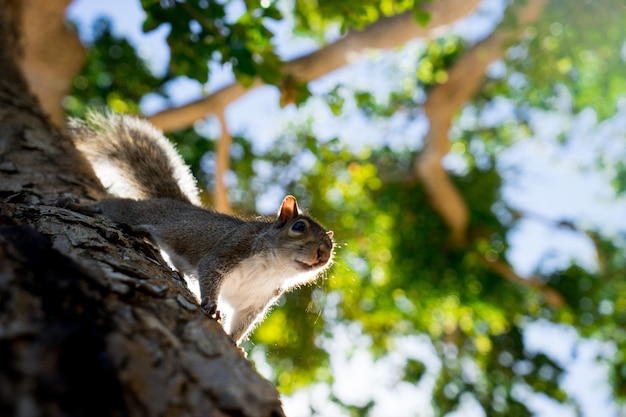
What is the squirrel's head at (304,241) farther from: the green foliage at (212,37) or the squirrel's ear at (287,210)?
the green foliage at (212,37)

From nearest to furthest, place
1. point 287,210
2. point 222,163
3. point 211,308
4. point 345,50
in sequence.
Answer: point 211,308 → point 287,210 → point 345,50 → point 222,163

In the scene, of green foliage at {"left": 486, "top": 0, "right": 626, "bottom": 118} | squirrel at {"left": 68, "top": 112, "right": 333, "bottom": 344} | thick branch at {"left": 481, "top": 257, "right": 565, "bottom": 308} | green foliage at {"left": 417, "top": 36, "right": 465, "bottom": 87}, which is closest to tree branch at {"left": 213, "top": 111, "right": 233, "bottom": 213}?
green foliage at {"left": 417, "top": 36, "right": 465, "bottom": 87}

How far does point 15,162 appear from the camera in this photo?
258 centimetres

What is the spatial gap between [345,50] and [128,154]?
3801 millimetres

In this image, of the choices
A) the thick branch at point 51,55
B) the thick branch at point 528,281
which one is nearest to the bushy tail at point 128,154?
the thick branch at point 51,55

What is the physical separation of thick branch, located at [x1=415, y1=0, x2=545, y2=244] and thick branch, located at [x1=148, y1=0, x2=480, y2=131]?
38.8 inches

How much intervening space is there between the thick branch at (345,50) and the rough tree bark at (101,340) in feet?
16.5

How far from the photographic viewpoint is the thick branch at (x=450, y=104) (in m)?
7.33

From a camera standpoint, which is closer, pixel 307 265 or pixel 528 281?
pixel 307 265

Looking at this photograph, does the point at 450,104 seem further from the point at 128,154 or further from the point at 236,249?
the point at 236,249

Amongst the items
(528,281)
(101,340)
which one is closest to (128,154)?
(101,340)

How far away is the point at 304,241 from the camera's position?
3.02m

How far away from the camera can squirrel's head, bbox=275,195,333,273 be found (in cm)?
299

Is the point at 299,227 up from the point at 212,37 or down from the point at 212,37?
down
